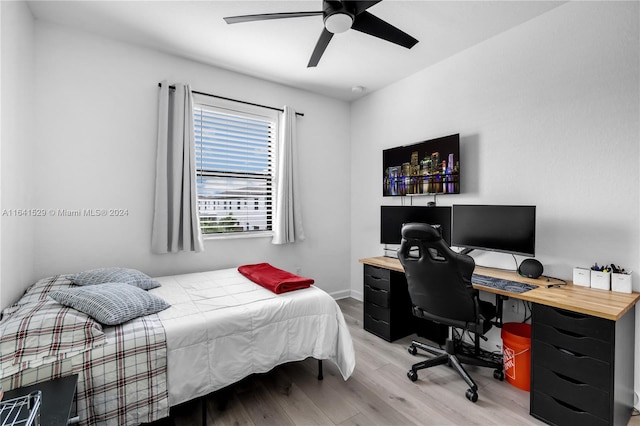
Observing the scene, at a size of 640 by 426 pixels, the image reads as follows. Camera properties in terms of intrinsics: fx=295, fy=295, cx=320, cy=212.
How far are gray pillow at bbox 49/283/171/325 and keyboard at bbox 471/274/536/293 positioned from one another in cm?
227

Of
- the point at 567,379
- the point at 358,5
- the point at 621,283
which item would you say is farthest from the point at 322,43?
the point at 567,379

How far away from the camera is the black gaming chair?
6.45 ft

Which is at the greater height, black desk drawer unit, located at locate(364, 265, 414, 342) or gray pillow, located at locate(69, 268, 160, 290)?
gray pillow, located at locate(69, 268, 160, 290)

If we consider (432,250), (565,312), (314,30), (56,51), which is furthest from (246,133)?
(565,312)

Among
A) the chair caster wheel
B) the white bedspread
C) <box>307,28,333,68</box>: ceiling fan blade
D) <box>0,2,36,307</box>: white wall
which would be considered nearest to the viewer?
the white bedspread

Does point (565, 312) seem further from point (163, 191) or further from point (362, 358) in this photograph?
point (163, 191)

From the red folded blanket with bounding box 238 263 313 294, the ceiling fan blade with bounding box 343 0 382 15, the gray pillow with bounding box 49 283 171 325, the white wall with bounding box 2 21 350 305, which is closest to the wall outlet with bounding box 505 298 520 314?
the red folded blanket with bounding box 238 263 313 294

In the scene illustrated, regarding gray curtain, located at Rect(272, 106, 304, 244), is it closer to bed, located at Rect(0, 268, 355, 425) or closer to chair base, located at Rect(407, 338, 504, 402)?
bed, located at Rect(0, 268, 355, 425)

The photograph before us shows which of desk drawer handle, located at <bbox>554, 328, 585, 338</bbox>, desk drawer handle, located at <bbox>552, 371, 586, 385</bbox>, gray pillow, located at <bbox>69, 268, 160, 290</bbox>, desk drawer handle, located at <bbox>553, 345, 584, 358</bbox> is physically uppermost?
gray pillow, located at <bbox>69, 268, 160, 290</bbox>

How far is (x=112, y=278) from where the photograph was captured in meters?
2.22

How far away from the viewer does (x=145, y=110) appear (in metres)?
2.85

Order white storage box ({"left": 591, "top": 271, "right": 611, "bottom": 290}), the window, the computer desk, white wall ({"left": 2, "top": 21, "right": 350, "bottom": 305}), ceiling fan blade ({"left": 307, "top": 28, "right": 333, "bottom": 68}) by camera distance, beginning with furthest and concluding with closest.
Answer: the window, white wall ({"left": 2, "top": 21, "right": 350, "bottom": 305}), ceiling fan blade ({"left": 307, "top": 28, "right": 333, "bottom": 68}), white storage box ({"left": 591, "top": 271, "right": 611, "bottom": 290}), the computer desk

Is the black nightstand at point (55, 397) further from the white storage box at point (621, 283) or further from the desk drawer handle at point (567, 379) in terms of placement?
the white storage box at point (621, 283)

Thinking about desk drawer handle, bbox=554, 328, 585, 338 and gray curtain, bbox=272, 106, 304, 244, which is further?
gray curtain, bbox=272, 106, 304, 244
